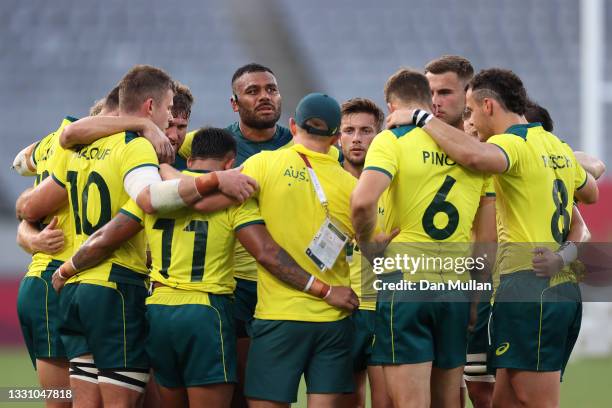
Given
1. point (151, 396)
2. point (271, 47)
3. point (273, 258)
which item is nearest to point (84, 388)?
point (151, 396)

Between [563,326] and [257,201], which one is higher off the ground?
[257,201]

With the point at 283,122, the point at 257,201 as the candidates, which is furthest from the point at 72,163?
the point at 283,122

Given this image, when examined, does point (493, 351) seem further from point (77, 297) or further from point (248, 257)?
point (77, 297)

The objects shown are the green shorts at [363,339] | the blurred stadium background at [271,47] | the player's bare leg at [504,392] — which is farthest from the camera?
the blurred stadium background at [271,47]

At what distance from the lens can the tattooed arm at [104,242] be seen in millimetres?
5762

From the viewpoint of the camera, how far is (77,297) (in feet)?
19.2

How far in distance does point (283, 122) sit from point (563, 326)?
11.5 m

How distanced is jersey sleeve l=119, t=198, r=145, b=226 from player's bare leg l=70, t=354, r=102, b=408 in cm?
92

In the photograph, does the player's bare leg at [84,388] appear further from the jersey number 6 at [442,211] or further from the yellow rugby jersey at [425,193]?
the jersey number 6 at [442,211]

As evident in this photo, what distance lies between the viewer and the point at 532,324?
611cm

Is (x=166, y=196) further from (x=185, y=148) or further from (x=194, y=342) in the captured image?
(x=185, y=148)

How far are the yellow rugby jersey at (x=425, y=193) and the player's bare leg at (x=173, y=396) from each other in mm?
1467

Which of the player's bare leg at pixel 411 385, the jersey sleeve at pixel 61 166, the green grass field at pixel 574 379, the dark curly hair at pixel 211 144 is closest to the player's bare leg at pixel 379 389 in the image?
the player's bare leg at pixel 411 385

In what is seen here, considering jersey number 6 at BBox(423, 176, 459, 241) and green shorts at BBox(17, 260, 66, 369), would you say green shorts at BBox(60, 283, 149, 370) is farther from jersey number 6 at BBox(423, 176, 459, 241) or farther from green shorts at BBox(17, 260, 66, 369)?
jersey number 6 at BBox(423, 176, 459, 241)
